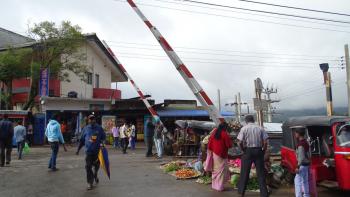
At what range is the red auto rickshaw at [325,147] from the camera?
24.3ft

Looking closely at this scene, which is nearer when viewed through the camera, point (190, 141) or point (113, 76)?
point (190, 141)

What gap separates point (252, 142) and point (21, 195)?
17.5 ft

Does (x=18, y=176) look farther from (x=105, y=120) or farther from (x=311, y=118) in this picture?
(x=105, y=120)

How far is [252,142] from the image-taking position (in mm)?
8156

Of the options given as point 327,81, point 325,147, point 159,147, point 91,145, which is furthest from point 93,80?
point 325,147

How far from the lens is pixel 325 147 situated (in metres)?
8.81

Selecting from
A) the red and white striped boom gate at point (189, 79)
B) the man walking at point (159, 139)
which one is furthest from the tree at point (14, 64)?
the red and white striped boom gate at point (189, 79)

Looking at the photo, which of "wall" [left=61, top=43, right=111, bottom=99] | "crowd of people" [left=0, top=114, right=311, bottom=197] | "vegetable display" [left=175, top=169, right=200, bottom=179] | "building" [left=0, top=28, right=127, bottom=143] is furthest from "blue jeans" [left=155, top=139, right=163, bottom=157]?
"wall" [left=61, top=43, right=111, bottom=99]

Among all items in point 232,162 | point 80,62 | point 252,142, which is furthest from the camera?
point 80,62

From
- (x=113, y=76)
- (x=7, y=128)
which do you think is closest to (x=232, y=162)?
(x=7, y=128)

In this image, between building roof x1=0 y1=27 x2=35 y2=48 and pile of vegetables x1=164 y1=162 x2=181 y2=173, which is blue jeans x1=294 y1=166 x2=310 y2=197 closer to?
pile of vegetables x1=164 y1=162 x2=181 y2=173

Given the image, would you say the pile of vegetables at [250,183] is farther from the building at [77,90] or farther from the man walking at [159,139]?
the building at [77,90]

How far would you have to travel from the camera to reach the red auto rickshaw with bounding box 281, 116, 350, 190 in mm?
7422

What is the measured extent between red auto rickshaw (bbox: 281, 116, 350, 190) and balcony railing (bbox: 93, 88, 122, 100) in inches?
1000
